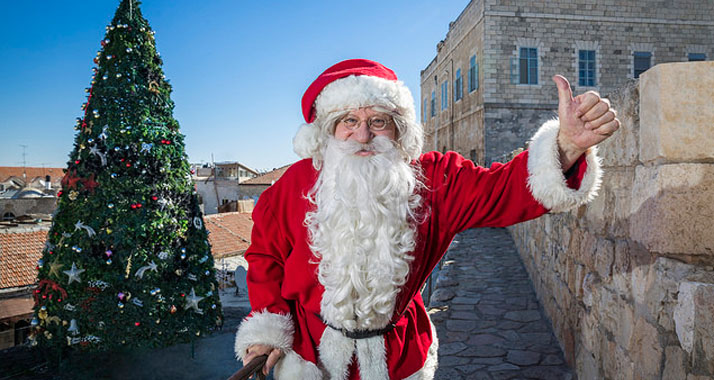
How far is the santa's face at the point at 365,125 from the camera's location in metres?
1.92

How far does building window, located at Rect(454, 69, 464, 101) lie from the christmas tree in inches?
583

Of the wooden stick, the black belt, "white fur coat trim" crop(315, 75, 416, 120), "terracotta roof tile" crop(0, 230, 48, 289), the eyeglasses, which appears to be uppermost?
"white fur coat trim" crop(315, 75, 416, 120)

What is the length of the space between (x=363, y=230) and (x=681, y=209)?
1162 millimetres

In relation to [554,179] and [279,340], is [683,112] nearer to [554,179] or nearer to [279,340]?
[554,179]

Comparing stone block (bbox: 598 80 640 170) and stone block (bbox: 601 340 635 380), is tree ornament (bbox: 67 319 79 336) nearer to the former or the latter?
stone block (bbox: 601 340 635 380)

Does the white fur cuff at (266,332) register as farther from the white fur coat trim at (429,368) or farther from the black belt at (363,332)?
the white fur coat trim at (429,368)

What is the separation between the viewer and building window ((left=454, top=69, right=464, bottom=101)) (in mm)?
18672

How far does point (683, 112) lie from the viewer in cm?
156

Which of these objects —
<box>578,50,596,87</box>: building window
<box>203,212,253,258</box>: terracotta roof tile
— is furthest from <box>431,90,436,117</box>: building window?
<box>203,212,253,258</box>: terracotta roof tile

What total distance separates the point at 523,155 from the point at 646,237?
59 cm

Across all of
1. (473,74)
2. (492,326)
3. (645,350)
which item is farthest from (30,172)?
(645,350)

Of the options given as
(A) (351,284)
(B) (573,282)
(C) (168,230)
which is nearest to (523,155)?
(A) (351,284)

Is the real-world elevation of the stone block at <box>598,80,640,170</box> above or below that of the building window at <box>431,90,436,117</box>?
below

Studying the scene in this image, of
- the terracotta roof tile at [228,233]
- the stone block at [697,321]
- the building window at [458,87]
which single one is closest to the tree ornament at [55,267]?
the stone block at [697,321]
